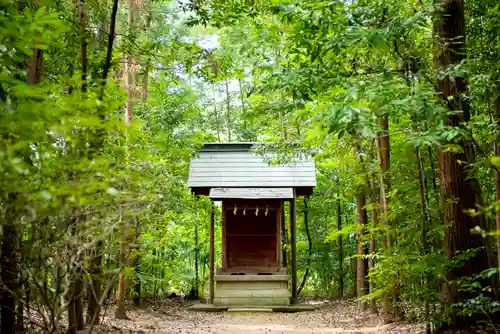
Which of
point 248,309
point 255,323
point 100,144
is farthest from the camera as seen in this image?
point 248,309

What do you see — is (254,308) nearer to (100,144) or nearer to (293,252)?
(293,252)

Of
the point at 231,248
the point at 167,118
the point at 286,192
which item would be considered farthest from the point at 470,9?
the point at 231,248

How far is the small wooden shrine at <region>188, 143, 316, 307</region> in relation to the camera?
16.0m

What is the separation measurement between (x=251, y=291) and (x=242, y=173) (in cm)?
371

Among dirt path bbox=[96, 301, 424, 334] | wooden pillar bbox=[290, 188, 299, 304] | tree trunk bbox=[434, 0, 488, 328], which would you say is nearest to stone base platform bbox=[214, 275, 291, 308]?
wooden pillar bbox=[290, 188, 299, 304]

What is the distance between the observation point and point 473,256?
741cm

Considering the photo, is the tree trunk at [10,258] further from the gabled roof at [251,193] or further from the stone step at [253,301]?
the gabled roof at [251,193]

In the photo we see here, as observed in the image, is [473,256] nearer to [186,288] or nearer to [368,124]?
[368,124]

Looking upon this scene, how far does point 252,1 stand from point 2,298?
19.3 feet

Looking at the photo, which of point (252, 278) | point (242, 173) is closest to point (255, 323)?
point (252, 278)

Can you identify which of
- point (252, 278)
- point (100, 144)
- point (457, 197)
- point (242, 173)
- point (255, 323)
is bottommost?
point (255, 323)

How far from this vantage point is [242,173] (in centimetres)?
1723

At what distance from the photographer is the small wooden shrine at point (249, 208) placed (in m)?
16.0

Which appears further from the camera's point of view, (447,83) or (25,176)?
(447,83)
